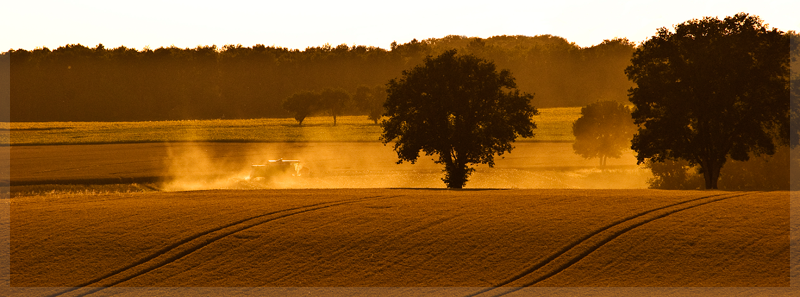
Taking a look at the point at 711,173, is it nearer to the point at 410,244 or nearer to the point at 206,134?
the point at 410,244

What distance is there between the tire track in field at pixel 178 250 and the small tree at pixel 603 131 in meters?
68.7

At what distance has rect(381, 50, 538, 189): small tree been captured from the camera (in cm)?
4712

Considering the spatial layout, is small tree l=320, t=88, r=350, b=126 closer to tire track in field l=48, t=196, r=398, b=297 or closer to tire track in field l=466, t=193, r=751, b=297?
tire track in field l=48, t=196, r=398, b=297

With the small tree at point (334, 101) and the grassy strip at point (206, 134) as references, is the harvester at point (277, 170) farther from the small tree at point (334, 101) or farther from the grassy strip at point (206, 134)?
the small tree at point (334, 101)

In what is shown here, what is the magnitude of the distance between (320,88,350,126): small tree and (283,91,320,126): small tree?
176 centimetres

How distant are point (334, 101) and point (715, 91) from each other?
378ft

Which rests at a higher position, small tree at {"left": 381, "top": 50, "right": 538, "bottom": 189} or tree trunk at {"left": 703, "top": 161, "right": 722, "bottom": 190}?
small tree at {"left": 381, "top": 50, "right": 538, "bottom": 189}

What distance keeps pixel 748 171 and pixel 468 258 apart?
45603 mm

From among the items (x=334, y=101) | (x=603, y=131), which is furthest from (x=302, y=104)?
(x=603, y=131)

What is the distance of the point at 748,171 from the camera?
57.8m

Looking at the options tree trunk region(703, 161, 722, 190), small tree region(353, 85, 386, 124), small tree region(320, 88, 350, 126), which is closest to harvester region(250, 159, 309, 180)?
tree trunk region(703, 161, 722, 190)

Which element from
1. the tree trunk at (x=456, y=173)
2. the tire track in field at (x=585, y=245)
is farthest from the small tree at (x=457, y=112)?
the tire track in field at (x=585, y=245)

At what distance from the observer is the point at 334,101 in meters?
152

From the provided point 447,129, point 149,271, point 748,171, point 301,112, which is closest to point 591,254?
point 149,271
